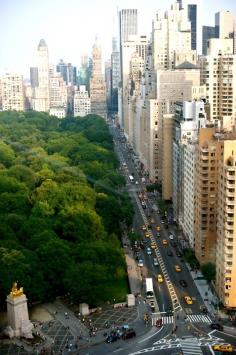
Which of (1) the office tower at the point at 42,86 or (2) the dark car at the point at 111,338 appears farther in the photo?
(1) the office tower at the point at 42,86

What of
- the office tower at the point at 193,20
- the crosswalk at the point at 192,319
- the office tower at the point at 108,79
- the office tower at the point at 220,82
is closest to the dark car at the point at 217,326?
the crosswalk at the point at 192,319

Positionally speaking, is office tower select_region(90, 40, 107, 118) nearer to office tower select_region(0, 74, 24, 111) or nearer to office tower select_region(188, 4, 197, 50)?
office tower select_region(0, 74, 24, 111)

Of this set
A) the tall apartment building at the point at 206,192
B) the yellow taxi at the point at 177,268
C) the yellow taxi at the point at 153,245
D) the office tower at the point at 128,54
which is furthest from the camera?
the office tower at the point at 128,54

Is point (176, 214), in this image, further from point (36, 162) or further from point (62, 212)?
point (36, 162)

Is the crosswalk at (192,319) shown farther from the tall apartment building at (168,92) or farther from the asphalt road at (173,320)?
the tall apartment building at (168,92)

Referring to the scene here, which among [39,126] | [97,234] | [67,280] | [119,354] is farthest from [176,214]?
[39,126]

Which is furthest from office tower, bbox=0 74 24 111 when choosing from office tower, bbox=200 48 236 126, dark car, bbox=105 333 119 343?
dark car, bbox=105 333 119 343
